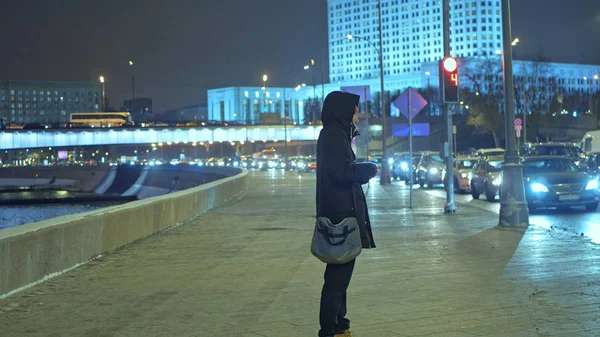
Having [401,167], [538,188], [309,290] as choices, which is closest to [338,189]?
[309,290]

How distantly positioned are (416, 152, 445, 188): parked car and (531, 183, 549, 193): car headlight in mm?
17163

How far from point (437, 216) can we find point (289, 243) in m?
6.74

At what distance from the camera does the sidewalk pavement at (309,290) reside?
7805 millimetres

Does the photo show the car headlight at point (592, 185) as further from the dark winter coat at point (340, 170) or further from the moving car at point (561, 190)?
the dark winter coat at point (340, 170)

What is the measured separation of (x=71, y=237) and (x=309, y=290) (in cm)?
397

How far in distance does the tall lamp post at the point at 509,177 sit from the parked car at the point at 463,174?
54.6 feet

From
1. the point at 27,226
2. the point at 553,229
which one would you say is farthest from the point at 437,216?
the point at 27,226

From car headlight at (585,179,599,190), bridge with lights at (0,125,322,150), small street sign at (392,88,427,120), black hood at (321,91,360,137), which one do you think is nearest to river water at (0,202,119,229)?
bridge with lights at (0,125,322,150)

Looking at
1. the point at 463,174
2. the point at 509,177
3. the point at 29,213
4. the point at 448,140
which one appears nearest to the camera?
the point at 509,177

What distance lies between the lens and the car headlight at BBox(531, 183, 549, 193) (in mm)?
22031

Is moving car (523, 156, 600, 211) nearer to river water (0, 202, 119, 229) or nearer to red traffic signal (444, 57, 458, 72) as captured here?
red traffic signal (444, 57, 458, 72)

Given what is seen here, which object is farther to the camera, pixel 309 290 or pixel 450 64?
pixel 450 64

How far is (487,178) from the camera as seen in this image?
92.9 ft

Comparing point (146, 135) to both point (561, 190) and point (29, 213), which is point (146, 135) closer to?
point (29, 213)
